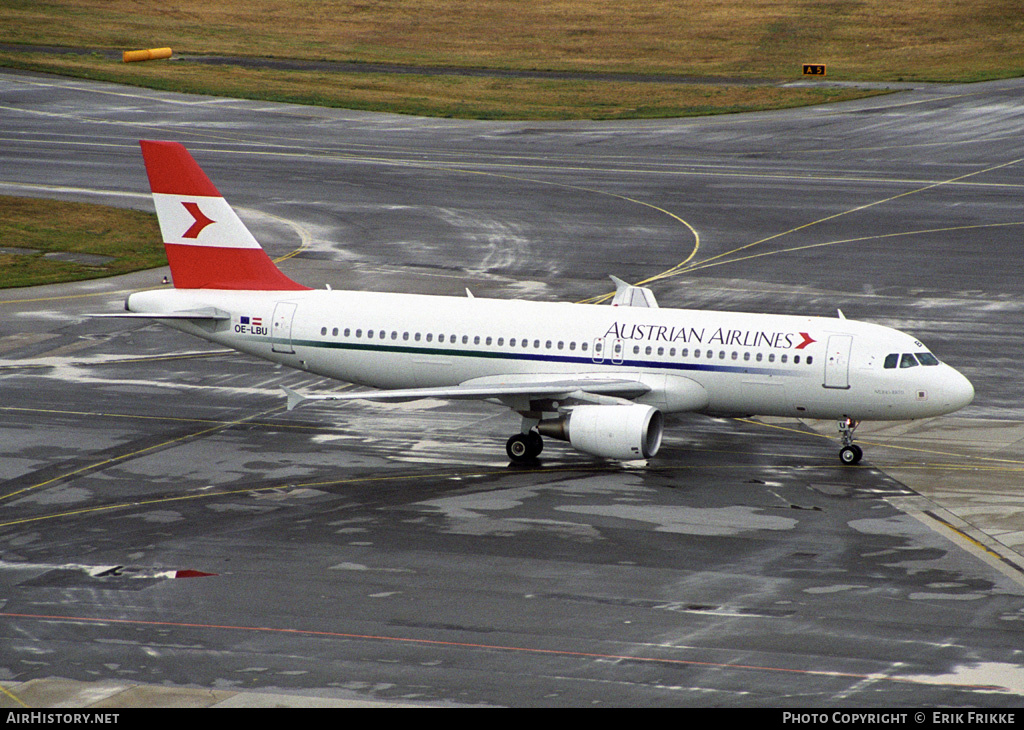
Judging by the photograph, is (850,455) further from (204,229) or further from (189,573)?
(204,229)

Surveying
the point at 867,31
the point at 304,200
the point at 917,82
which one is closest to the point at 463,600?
the point at 304,200

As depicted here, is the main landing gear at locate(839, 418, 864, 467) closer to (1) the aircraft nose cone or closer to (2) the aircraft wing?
(1) the aircraft nose cone

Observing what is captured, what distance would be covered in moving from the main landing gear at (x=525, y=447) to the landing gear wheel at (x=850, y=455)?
345 inches

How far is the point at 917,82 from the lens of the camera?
11525 cm

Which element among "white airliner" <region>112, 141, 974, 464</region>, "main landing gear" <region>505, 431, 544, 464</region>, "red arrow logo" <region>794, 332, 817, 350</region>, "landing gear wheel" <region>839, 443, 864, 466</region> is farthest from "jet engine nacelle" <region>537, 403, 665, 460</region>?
"landing gear wheel" <region>839, 443, 864, 466</region>

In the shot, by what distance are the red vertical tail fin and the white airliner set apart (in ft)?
0.15

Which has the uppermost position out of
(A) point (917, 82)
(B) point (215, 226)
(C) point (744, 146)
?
(A) point (917, 82)

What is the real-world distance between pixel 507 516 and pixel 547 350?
7431mm

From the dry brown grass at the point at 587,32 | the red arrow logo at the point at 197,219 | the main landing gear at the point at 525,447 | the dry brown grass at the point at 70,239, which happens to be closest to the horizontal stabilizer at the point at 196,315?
the red arrow logo at the point at 197,219

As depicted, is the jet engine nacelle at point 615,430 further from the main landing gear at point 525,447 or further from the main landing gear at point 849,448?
the main landing gear at point 849,448

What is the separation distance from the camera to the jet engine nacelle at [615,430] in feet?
118

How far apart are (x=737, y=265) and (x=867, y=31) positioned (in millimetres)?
76419
